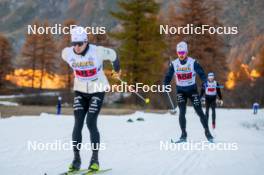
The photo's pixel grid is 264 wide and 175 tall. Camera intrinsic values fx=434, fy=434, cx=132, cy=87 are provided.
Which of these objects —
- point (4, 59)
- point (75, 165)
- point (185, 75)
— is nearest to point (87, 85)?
point (75, 165)

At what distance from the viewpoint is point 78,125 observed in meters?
7.18

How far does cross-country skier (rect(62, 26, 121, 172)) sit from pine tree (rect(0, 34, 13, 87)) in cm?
5059

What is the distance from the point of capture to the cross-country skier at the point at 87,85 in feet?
23.3

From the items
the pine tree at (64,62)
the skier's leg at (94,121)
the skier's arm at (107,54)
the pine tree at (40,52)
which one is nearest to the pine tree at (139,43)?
the pine tree at (64,62)

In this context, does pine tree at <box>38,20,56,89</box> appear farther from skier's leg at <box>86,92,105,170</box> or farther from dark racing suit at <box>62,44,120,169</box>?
skier's leg at <box>86,92,105,170</box>

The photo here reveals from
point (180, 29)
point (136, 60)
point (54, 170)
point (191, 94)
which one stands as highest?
point (180, 29)

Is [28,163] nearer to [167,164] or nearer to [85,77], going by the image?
[85,77]

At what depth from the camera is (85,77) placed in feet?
24.0

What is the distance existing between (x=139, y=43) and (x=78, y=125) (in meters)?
33.3

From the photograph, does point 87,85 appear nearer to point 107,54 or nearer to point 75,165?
point 107,54

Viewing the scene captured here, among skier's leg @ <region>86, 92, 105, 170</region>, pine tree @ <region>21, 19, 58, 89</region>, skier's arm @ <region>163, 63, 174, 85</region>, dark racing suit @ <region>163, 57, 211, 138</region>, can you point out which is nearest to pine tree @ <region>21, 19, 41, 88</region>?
pine tree @ <region>21, 19, 58, 89</region>

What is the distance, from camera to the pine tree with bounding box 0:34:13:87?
55.8 metres

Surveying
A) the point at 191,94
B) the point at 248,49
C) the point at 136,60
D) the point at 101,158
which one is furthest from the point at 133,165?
the point at 248,49

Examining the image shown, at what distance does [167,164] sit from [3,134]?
19.7 ft
